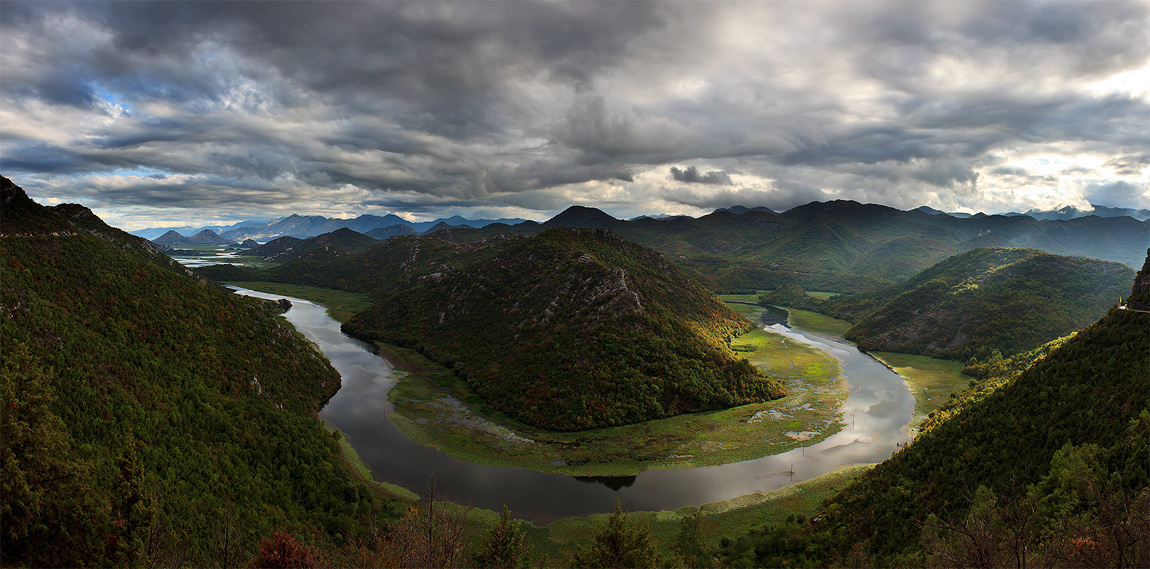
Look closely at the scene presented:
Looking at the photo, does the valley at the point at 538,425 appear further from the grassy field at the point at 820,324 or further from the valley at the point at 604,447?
the grassy field at the point at 820,324

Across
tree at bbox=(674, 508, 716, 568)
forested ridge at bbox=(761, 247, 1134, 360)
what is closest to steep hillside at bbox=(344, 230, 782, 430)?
tree at bbox=(674, 508, 716, 568)

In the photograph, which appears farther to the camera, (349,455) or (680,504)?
(349,455)

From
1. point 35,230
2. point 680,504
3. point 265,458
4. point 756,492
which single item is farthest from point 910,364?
point 35,230

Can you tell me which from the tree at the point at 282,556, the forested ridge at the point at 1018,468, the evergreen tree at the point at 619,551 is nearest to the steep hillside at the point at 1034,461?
the forested ridge at the point at 1018,468

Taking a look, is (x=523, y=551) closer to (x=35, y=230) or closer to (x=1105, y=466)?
(x=1105, y=466)

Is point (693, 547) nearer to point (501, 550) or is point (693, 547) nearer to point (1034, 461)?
point (501, 550)

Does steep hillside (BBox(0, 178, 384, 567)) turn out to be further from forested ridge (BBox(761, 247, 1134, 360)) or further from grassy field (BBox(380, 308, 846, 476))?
forested ridge (BBox(761, 247, 1134, 360))

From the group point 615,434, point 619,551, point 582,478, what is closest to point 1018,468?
point 619,551
